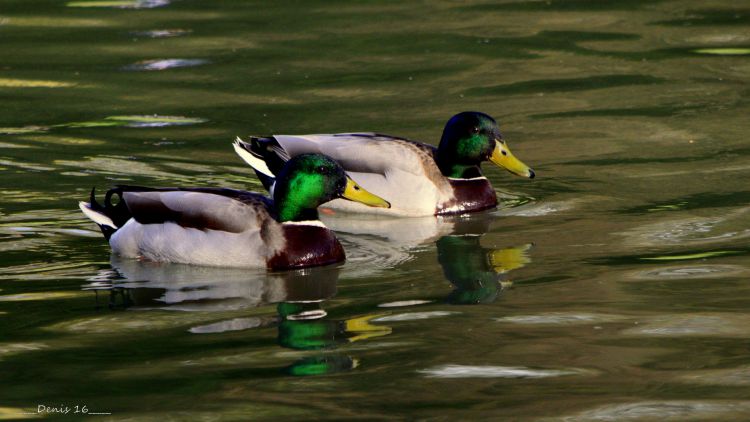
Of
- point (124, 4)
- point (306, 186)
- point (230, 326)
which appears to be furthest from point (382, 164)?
point (124, 4)

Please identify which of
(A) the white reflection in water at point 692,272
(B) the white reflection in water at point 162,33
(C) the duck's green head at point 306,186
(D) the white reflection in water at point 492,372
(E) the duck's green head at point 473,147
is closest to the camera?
(D) the white reflection in water at point 492,372

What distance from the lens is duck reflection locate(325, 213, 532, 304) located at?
893cm

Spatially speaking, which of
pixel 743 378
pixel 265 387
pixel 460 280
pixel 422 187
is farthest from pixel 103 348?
pixel 422 187

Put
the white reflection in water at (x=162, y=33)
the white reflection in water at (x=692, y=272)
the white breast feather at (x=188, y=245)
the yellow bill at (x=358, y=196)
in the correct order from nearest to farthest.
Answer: the white reflection in water at (x=692, y=272) < the white breast feather at (x=188, y=245) < the yellow bill at (x=358, y=196) < the white reflection in water at (x=162, y=33)

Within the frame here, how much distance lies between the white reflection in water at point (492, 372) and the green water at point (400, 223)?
2 cm

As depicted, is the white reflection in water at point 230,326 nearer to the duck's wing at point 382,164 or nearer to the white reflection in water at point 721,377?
the white reflection in water at point 721,377

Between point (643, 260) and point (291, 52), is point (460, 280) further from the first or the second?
point (291, 52)

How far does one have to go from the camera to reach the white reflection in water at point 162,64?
16266 mm

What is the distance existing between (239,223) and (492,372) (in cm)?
282

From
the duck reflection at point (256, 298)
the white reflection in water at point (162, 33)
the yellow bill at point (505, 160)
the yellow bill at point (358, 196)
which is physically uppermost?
the white reflection in water at point (162, 33)

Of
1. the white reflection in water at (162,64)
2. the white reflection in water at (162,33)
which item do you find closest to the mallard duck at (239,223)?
the white reflection in water at (162,64)

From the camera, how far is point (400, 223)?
11141mm

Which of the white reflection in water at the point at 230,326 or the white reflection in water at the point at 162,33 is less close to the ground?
the white reflection in water at the point at 162,33

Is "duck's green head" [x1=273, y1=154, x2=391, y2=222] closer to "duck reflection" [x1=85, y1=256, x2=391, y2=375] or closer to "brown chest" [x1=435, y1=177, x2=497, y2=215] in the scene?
"duck reflection" [x1=85, y1=256, x2=391, y2=375]
